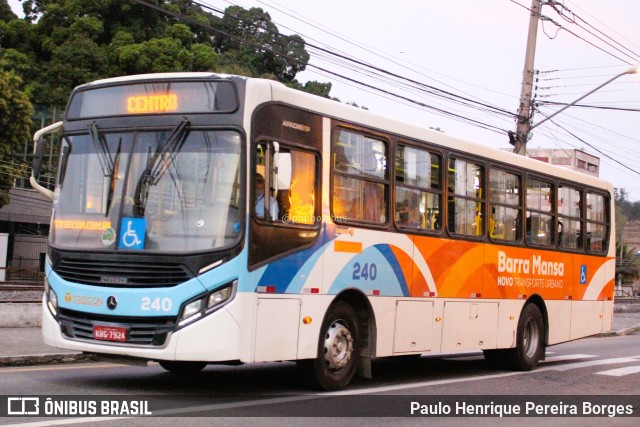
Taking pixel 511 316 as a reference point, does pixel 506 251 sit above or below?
above

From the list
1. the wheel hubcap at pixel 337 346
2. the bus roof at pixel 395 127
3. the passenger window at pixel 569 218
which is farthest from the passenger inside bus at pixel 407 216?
the passenger window at pixel 569 218

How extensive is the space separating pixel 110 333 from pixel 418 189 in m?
4.85

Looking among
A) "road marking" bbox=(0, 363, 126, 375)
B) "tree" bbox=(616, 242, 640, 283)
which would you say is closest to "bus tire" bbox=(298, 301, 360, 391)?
"road marking" bbox=(0, 363, 126, 375)

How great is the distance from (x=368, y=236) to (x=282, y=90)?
228 centimetres

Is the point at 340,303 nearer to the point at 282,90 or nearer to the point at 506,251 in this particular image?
the point at 282,90

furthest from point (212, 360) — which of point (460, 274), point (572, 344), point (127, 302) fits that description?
point (572, 344)

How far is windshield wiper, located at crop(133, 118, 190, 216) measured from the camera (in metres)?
9.18

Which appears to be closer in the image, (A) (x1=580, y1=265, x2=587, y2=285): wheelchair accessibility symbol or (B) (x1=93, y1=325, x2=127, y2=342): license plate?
(B) (x1=93, y1=325, x2=127, y2=342): license plate

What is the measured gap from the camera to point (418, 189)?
12039mm

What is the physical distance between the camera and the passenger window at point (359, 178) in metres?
10.6

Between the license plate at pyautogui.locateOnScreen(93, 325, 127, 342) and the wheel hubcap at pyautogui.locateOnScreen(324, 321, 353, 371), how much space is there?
7.94ft

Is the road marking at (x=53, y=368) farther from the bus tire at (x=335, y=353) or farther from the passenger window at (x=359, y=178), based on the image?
the passenger window at (x=359, y=178)

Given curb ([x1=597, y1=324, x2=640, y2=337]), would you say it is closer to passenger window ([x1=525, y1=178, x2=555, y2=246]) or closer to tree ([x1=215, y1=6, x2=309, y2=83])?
passenger window ([x1=525, y1=178, x2=555, y2=246])

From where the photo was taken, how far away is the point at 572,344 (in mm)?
22594
